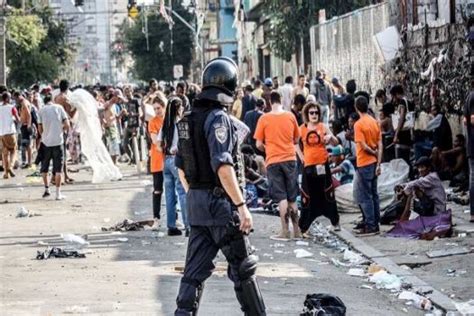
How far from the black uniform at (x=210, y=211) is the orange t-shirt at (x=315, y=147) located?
7.22 m

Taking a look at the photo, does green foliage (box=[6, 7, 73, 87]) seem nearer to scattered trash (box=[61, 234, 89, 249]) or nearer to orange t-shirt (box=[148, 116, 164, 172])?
orange t-shirt (box=[148, 116, 164, 172])

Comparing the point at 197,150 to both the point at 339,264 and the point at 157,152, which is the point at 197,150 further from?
the point at 157,152

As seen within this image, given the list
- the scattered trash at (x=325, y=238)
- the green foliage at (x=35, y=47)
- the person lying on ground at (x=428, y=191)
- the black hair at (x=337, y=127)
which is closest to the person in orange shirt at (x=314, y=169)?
the scattered trash at (x=325, y=238)

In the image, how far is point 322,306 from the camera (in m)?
9.73

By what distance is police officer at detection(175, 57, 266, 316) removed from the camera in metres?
8.62

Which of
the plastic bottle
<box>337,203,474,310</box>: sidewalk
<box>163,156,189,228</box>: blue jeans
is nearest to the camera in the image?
the plastic bottle

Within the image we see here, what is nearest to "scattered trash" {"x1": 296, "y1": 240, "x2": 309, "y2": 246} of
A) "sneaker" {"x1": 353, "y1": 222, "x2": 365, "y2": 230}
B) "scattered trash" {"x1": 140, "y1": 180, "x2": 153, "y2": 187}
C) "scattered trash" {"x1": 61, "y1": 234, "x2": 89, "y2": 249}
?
"sneaker" {"x1": 353, "y1": 222, "x2": 365, "y2": 230}

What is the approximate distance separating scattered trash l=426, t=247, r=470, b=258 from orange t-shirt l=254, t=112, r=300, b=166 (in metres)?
2.31

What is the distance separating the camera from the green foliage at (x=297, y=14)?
4241cm

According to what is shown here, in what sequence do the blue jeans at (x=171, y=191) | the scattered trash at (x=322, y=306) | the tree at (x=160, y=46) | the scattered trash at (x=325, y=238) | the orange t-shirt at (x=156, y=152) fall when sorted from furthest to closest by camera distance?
the tree at (x=160, y=46) → the orange t-shirt at (x=156, y=152) → the blue jeans at (x=171, y=191) → the scattered trash at (x=325, y=238) → the scattered trash at (x=322, y=306)

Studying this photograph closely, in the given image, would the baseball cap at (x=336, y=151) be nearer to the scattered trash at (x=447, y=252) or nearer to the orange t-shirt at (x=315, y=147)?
the orange t-shirt at (x=315, y=147)

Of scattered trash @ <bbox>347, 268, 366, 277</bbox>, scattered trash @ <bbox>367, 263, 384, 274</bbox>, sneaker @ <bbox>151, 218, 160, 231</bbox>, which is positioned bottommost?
scattered trash @ <bbox>347, 268, 366, 277</bbox>

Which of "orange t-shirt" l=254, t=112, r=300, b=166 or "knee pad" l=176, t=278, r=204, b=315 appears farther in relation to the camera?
"orange t-shirt" l=254, t=112, r=300, b=166

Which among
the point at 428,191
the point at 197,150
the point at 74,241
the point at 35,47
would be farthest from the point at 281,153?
the point at 35,47
